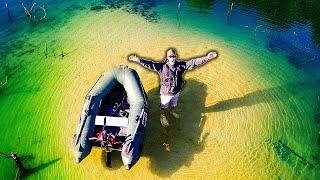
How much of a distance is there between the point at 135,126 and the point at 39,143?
120 inches

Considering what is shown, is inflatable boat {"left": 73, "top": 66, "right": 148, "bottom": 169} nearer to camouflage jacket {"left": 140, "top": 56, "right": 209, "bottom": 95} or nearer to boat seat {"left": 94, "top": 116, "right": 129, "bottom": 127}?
boat seat {"left": 94, "top": 116, "right": 129, "bottom": 127}

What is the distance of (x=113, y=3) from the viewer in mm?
18969

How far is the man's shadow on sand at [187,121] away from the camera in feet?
36.0

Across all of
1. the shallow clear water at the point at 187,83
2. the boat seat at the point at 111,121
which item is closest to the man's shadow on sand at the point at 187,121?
the shallow clear water at the point at 187,83

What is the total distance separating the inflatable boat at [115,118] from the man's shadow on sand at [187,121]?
0.92 m

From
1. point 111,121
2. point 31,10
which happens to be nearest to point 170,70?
point 111,121

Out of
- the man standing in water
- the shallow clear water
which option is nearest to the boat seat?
the shallow clear water

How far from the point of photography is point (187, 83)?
13.7m

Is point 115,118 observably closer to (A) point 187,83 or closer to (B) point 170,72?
(B) point 170,72

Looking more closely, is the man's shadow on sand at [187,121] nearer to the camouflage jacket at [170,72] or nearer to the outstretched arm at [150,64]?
the camouflage jacket at [170,72]

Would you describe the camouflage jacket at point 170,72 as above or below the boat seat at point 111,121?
above

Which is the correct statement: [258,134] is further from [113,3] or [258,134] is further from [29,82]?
[113,3]

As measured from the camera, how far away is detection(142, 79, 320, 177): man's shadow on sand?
1096 centimetres

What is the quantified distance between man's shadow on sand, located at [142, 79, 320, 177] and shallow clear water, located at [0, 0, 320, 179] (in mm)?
32
